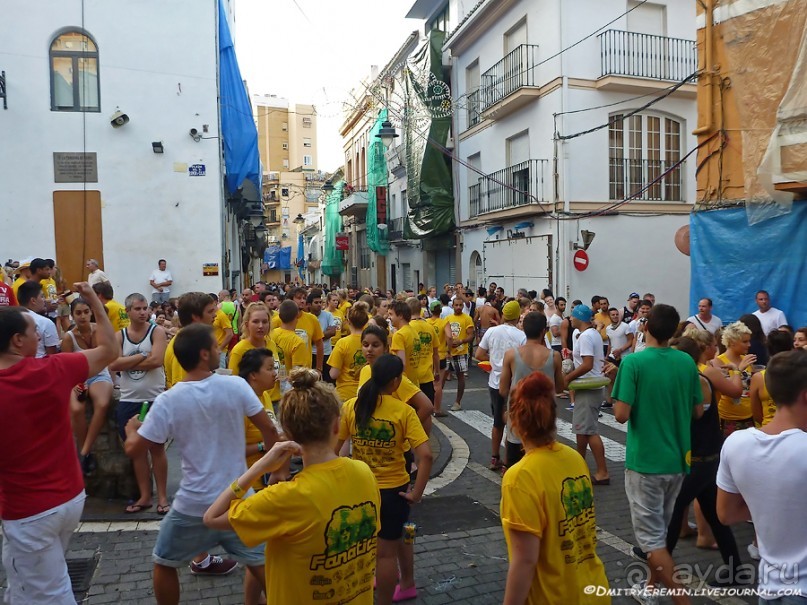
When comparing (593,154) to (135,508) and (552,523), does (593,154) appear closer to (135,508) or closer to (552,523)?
(135,508)

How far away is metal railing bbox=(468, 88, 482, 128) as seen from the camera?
21656mm

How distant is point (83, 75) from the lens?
1541 cm

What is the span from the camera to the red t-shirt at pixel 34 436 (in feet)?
10.0

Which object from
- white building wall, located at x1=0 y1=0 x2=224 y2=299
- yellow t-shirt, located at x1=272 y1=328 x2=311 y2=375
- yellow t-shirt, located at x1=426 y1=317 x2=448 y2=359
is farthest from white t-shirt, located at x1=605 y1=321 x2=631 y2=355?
white building wall, located at x1=0 y1=0 x2=224 y2=299

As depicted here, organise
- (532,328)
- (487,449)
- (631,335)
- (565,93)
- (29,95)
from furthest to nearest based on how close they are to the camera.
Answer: (565,93), (29,95), (631,335), (487,449), (532,328)

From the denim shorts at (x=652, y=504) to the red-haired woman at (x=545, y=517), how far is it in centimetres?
138

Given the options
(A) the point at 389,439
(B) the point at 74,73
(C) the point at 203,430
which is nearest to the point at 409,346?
(A) the point at 389,439

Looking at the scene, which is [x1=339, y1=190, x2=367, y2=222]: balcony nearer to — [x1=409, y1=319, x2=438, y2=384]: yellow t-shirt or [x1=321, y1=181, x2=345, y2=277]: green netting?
[x1=321, y1=181, x2=345, y2=277]: green netting

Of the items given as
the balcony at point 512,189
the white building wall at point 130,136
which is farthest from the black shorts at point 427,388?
the balcony at point 512,189

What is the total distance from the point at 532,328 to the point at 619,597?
240 cm

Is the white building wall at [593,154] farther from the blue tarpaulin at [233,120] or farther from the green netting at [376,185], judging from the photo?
the green netting at [376,185]

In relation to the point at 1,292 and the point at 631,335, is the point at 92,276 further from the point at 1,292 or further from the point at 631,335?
the point at 631,335

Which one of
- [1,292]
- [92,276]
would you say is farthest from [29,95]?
[1,292]

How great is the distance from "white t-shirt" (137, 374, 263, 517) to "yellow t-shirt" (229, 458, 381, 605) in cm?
109
